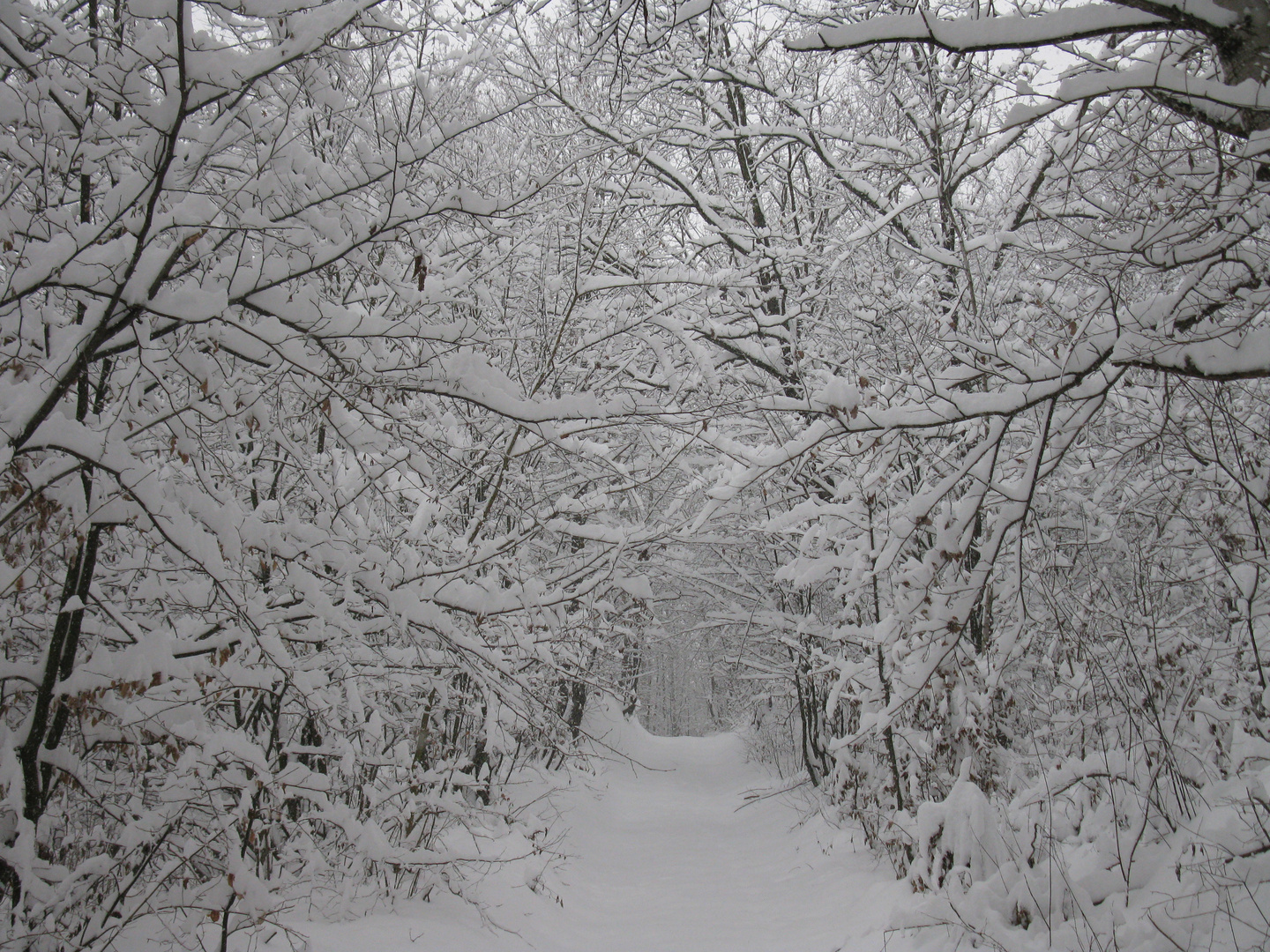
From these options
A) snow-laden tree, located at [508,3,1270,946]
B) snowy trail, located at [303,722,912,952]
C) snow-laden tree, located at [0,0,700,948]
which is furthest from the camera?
snowy trail, located at [303,722,912,952]

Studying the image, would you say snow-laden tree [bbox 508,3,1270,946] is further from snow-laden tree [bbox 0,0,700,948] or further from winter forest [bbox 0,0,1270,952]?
snow-laden tree [bbox 0,0,700,948]

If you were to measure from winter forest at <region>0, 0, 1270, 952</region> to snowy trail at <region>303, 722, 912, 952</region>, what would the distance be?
0.96 ft

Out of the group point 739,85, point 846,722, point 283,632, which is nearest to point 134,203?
point 283,632

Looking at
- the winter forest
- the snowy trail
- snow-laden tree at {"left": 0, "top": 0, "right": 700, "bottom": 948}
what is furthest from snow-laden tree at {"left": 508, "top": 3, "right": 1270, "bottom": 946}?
snow-laden tree at {"left": 0, "top": 0, "right": 700, "bottom": 948}

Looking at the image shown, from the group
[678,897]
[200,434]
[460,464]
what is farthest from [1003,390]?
[678,897]

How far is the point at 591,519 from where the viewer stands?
27.7ft

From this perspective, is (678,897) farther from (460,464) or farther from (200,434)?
(200,434)

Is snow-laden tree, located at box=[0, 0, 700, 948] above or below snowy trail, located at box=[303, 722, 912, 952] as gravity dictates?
above

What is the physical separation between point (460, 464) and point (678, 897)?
5084 mm

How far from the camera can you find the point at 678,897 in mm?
6105

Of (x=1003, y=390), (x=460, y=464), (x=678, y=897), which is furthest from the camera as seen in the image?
(x=678, y=897)

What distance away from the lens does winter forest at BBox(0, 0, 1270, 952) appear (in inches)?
85.6

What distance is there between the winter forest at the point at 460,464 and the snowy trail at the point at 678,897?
0.29 m

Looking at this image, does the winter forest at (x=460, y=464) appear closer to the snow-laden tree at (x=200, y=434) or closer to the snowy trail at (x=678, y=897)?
the snow-laden tree at (x=200, y=434)
